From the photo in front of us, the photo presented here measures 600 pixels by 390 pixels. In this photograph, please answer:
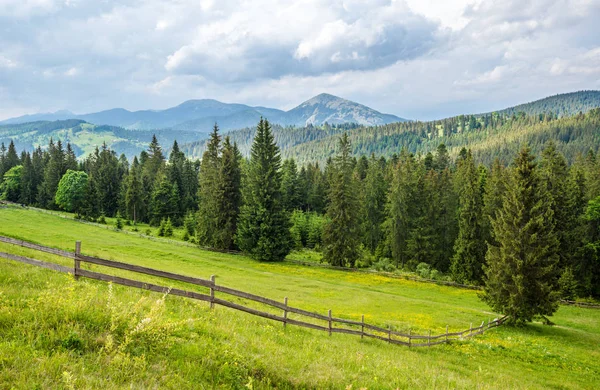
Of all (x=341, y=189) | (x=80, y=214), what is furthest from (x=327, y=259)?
(x=80, y=214)

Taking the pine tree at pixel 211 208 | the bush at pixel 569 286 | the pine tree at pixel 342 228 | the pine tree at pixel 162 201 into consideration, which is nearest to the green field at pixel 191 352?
the bush at pixel 569 286

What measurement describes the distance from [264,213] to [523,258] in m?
33.1

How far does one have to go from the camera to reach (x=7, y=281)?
1029cm

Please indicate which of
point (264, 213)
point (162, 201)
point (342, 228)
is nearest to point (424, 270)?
point (342, 228)

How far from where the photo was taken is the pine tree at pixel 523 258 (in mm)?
28969

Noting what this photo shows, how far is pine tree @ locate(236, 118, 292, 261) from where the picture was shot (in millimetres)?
51656

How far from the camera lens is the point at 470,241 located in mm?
52562

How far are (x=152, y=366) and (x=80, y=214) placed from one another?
81744mm

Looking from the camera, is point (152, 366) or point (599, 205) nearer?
point (152, 366)

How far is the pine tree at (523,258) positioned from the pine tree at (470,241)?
21.2m

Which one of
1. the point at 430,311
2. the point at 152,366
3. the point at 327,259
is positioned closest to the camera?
the point at 152,366

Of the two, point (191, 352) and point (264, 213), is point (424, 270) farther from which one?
point (191, 352)

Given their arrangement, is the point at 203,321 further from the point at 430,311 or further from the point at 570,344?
the point at 570,344

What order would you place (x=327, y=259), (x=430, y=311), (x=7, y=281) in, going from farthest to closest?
(x=327, y=259) → (x=430, y=311) → (x=7, y=281)
